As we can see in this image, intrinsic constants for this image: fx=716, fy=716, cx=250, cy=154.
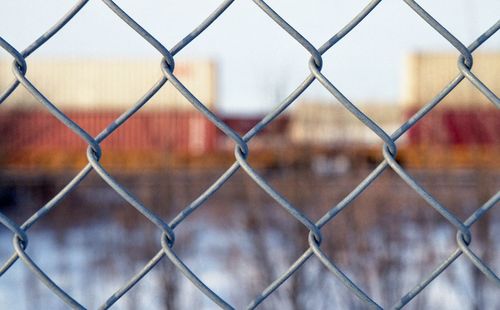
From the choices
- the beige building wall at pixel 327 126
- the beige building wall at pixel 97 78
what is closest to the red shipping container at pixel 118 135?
the beige building wall at pixel 97 78

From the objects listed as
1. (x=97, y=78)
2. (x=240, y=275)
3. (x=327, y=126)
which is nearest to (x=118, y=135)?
(x=97, y=78)

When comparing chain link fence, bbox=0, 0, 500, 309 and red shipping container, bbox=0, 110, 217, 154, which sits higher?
red shipping container, bbox=0, 110, 217, 154

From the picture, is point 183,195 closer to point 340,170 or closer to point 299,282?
point 340,170

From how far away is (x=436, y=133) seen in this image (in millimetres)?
9422

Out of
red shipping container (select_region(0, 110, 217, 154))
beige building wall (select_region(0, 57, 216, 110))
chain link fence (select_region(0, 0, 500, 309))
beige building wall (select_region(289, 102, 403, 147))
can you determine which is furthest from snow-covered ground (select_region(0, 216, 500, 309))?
beige building wall (select_region(0, 57, 216, 110))

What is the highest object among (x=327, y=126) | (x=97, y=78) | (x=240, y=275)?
(x=97, y=78)

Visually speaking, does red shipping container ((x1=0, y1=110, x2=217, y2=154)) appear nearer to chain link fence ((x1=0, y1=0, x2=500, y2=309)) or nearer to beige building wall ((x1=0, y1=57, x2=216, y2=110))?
beige building wall ((x1=0, y1=57, x2=216, y2=110))

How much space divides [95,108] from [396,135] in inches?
1072

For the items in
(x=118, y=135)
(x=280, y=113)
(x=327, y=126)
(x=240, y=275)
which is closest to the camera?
(x=280, y=113)

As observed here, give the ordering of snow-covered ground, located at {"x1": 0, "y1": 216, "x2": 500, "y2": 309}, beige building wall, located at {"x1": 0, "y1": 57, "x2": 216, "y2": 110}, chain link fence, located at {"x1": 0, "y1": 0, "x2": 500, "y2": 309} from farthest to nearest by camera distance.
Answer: beige building wall, located at {"x1": 0, "y1": 57, "x2": 216, "y2": 110} < snow-covered ground, located at {"x1": 0, "y1": 216, "x2": 500, "y2": 309} < chain link fence, located at {"x1": 0, "y1": 0, "x2": 500, "y2": 309}

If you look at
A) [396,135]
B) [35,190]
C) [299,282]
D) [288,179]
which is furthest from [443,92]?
[35,190]

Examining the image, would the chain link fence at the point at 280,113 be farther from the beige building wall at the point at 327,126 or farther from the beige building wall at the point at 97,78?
the beige building wall at the point at 97,78

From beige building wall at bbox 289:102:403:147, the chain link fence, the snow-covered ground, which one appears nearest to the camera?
the chain link fence

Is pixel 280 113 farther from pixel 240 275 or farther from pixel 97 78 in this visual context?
pixel 97 78
